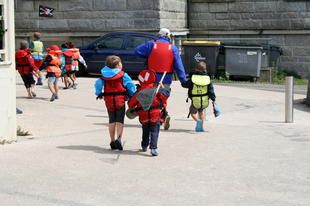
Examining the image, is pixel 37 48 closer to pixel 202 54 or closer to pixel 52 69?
pixel 52 69

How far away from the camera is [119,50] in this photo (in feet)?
50.3

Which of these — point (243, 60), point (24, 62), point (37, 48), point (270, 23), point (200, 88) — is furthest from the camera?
point (270, 23)

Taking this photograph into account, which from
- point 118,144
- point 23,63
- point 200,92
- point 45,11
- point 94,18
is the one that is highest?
point 45,11

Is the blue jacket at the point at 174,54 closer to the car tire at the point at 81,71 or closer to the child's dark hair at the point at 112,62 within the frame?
the child's dark hair at the point at 112,62

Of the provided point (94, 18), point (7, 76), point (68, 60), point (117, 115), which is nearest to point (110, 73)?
point (117, 115)

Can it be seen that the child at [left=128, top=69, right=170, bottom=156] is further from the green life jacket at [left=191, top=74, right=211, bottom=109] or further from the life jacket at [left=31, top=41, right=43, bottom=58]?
the life jacket at [left=31, top=41, right=43, bottom=58]

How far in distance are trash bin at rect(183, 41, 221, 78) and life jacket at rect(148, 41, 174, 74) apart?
7.67 m

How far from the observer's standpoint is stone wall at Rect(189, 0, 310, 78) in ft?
57.9

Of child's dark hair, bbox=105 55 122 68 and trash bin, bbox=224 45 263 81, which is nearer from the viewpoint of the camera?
child's dark hair, bbox=105 55 122 68

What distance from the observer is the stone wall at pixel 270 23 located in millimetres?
17656

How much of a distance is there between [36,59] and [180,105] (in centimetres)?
503

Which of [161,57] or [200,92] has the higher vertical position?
[161,57]

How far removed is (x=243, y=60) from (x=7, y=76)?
10.1 m

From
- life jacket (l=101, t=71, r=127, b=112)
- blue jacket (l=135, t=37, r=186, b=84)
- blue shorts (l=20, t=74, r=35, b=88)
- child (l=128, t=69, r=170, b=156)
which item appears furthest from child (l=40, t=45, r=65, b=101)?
child (l=128, t=69, r=170, b=156)
